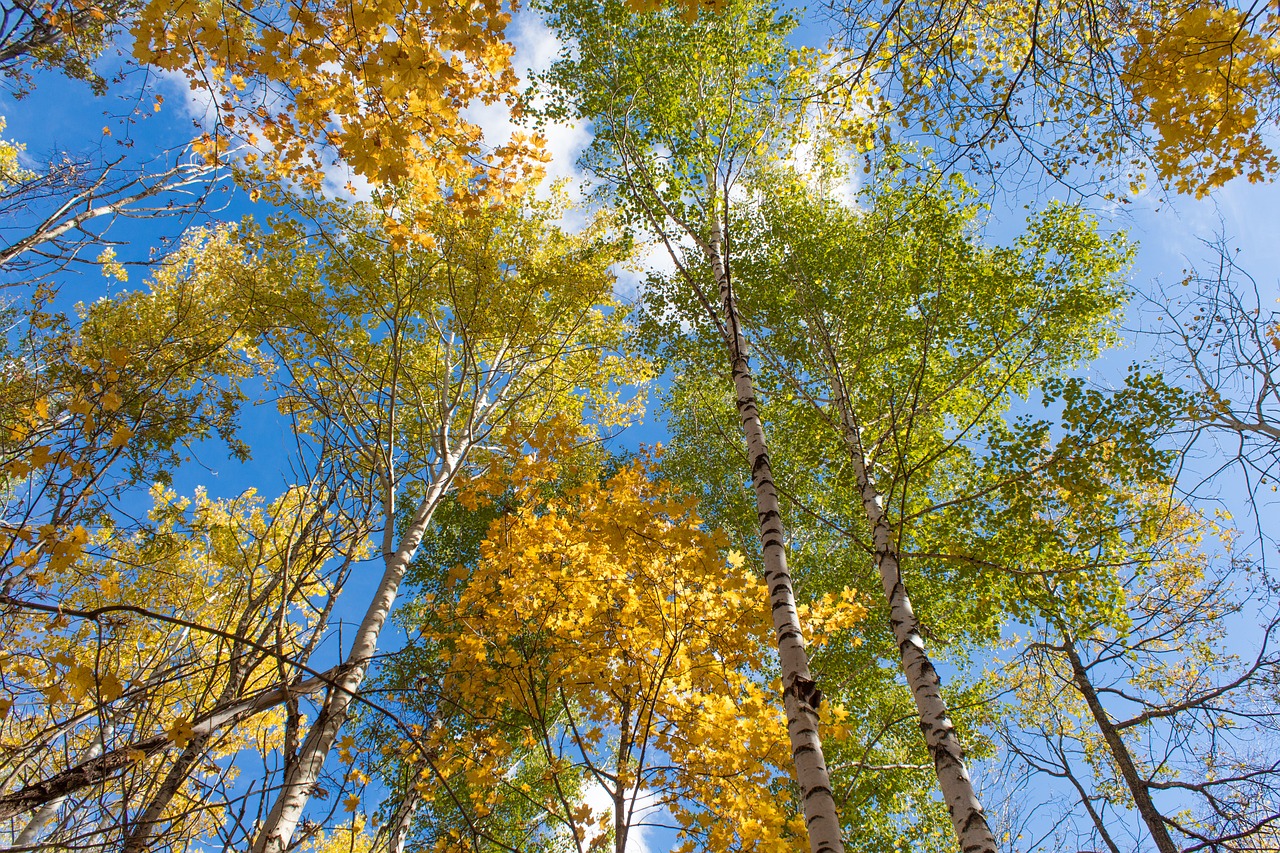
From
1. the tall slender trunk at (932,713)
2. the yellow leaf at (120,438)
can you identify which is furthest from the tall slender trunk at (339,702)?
the tall slender trunk at (932,713)

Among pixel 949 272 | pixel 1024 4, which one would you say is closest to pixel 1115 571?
pixel 949 272

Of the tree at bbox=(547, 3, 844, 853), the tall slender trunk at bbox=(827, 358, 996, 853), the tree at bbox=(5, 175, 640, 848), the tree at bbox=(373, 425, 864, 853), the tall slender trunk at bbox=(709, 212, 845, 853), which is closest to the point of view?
the tall slender trunk at bbox=(709, 212, 845, 853)

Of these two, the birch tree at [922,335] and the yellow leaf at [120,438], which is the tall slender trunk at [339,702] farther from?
the birch tree at [922,335]

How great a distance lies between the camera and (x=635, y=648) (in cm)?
365

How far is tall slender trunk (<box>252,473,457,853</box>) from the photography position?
7.80 feet

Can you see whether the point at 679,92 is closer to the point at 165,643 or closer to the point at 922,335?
the point at 922,335

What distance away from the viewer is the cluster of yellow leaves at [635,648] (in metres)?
3.49

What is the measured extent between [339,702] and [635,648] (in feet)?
5.42

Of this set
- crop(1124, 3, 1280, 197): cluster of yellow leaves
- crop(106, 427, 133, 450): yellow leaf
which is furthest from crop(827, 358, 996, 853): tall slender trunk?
crop(106, 427, 133, 450): yellow leaf

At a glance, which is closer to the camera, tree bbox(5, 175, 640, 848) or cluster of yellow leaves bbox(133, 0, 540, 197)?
cluster of yellow leaves bbox(133, 0, 540, 197)

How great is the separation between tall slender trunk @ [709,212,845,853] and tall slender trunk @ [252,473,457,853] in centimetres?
156

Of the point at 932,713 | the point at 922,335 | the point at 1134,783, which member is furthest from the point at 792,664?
the point at 922,335

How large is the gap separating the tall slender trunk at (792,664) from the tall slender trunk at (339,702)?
1564mm

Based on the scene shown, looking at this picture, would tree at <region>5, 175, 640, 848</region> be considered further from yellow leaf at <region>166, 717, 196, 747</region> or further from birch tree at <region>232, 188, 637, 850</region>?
yellow leaf at <region>166, 717, 196, 747</region>
